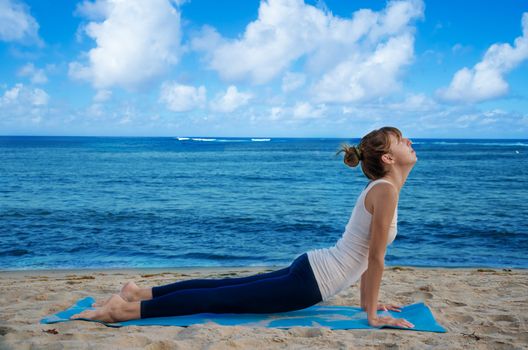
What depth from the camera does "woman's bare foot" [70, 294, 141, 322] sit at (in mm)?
4699

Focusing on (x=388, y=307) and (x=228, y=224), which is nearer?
(x=388, y=307)

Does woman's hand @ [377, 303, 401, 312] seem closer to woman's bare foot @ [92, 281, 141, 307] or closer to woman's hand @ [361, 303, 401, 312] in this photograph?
woman's hand @ [361, 303, 401, 312]

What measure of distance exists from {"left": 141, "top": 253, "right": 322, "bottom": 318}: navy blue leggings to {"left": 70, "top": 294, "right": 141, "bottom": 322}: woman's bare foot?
0.29 ft

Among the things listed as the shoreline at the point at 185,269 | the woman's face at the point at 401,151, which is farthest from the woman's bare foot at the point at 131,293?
the shoreline at the point at 185,269

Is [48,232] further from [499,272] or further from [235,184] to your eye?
[235,184]

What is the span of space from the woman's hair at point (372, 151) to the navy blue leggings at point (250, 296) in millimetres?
1038

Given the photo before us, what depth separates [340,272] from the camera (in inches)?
181

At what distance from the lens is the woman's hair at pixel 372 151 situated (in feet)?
14.6

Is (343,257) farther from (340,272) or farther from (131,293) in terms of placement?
(131,293)

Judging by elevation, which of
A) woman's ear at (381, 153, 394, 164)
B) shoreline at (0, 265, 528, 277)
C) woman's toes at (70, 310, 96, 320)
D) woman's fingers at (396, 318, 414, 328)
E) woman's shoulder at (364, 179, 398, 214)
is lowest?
shoreline at (0, 265, 528, 277)

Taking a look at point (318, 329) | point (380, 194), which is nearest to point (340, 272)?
point (318, 329)

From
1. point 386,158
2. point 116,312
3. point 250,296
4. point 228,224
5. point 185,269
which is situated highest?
point 386,158

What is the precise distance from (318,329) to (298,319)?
406mm

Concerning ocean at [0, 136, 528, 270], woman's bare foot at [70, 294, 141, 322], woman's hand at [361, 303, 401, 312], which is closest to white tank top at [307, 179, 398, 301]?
woman's hand at [361, 303, 401, 312]
